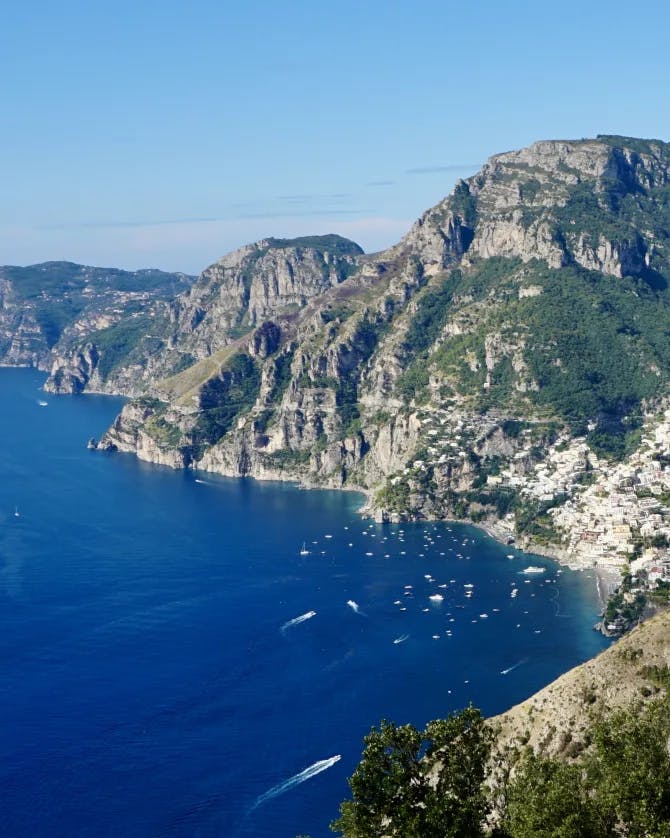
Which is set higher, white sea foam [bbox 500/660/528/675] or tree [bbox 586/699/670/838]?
tree [bbox 586/699/670/838]

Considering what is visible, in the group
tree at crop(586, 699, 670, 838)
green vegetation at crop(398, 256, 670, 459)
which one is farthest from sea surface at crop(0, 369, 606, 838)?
tree at crop(586, 699, 670, 838)

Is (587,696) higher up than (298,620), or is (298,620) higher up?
(587,696)

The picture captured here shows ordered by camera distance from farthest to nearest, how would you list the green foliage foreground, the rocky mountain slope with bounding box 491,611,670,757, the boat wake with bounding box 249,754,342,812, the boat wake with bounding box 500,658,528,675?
the boat wake with bounding box 500,658,528,675 < the boat wake with bounding box 249,754,342,812 < the rocky mountain slope with bounding box 491,611,670,757 < the green foliage foreground

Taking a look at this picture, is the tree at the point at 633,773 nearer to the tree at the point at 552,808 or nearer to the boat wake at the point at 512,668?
the tree at the point at 552,808

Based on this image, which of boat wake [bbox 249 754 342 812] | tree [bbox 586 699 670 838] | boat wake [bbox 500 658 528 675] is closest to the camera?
tree [bbox 586 699 670 838]

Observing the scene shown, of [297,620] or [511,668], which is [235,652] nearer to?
[297,620]

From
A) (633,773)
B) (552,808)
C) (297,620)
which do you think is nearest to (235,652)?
(297,620)

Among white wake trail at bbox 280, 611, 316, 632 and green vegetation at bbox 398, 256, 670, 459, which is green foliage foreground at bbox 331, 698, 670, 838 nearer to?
white wake trail at bbox 280, 611, 316, 632
